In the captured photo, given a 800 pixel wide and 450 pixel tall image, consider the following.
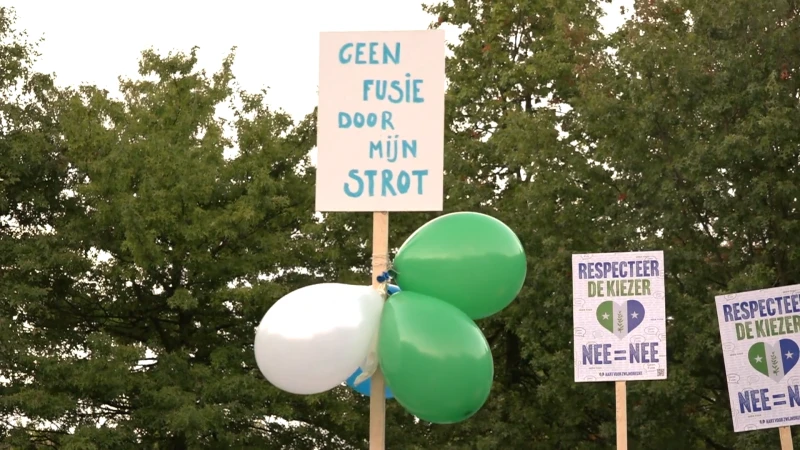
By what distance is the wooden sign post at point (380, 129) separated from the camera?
6922 mm

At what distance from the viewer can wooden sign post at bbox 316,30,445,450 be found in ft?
22.7

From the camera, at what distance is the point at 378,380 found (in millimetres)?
7066

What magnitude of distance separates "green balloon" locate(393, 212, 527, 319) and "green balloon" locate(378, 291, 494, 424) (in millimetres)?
153

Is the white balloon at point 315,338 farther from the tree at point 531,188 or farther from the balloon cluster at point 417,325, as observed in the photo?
the tree at point 531,188

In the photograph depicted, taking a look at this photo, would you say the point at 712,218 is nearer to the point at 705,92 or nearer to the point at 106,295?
the point at 705,92

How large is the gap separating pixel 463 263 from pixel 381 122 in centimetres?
78

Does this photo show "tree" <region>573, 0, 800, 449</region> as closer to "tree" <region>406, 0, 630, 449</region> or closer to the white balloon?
"tree" <region>406, 0, 630, 449</region>

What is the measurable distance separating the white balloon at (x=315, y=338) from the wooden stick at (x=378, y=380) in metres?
0.31

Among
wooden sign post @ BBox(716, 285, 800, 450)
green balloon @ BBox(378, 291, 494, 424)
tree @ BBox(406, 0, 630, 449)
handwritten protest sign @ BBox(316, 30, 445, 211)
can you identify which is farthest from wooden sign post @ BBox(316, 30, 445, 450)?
tree @ BBox(406, 0, 630, 449)

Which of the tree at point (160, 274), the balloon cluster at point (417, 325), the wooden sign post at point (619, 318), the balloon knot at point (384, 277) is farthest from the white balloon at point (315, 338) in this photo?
the tree at point (160, 274)

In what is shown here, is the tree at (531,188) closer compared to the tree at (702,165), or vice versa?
the tree at (702,165)

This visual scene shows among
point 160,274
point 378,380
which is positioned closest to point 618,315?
point 378,380

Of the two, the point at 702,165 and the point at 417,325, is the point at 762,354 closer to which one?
the point at 417,325

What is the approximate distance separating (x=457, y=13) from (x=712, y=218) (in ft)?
22.7
